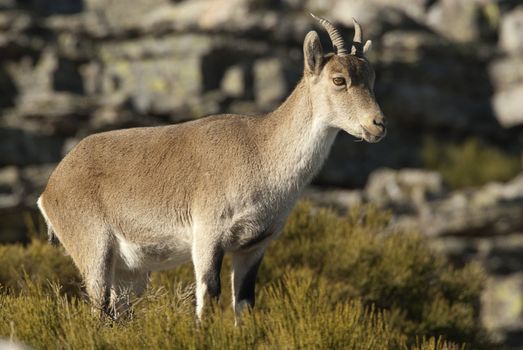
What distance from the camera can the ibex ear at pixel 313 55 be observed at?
7.75 m

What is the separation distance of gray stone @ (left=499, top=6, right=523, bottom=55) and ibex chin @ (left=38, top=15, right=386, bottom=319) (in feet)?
60.4

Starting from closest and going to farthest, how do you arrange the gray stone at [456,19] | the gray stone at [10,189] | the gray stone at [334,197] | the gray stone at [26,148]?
the gray stone at [10,189] < the gray stone at [26,148] < the gray stone at [334,197] < the gray stone at [456,19]

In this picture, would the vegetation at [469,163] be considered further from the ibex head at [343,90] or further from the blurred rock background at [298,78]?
the ibex head at [343,90]

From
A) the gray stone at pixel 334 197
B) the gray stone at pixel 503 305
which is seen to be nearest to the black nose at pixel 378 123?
the gray stone at pixel 503 305

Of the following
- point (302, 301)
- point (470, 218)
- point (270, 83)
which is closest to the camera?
point (302, 301)

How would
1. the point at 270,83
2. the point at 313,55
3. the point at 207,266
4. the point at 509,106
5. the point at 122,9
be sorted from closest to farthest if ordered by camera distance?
the point at 207,266 → the point at 313,55 → the point at 270,83 → the point at 122,9 → the point at 509,106

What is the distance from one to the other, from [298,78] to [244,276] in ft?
49.6

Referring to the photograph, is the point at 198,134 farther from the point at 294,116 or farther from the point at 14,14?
the point at 14,14

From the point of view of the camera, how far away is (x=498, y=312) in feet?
62.8

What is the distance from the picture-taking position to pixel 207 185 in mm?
7613

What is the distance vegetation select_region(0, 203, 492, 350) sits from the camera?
20.8 ft

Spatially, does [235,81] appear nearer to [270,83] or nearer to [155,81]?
[270,83]

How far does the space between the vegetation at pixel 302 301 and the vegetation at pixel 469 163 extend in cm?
993

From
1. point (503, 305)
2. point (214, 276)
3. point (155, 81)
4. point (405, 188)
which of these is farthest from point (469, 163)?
point (214, 276)
